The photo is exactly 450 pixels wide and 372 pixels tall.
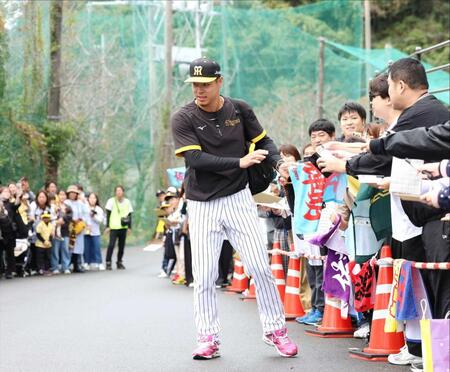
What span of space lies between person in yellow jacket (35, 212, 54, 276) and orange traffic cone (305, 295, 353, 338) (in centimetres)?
1213

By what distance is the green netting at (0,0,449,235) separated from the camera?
30797 millimetres

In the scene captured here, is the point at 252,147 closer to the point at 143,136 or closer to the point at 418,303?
the point at 418,303

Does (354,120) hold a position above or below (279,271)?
above

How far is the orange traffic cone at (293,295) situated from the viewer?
11.3 metres

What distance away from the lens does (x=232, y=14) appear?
104 ft

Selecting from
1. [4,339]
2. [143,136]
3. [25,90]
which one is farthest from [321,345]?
[143,136]

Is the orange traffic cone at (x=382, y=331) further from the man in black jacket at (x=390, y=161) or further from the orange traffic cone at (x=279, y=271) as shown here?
the orange traffic cone at (x=279, y=271)

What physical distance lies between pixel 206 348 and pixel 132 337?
1847 millimetres

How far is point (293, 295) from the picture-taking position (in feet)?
37.4

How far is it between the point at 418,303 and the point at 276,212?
17.9ft

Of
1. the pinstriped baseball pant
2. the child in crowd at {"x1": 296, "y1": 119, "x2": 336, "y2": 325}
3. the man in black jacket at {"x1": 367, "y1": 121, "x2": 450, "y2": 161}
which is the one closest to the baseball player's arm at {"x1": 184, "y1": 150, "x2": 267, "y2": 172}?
the pinstriped baseball pant

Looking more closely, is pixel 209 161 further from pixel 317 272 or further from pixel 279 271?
pixel 279 271

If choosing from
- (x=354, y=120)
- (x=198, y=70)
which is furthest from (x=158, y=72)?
(x=198, y=70)

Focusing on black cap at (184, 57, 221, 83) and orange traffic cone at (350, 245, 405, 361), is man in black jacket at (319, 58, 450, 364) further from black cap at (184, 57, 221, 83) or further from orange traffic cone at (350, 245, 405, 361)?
black cap at (184, 57, 221, 83)
